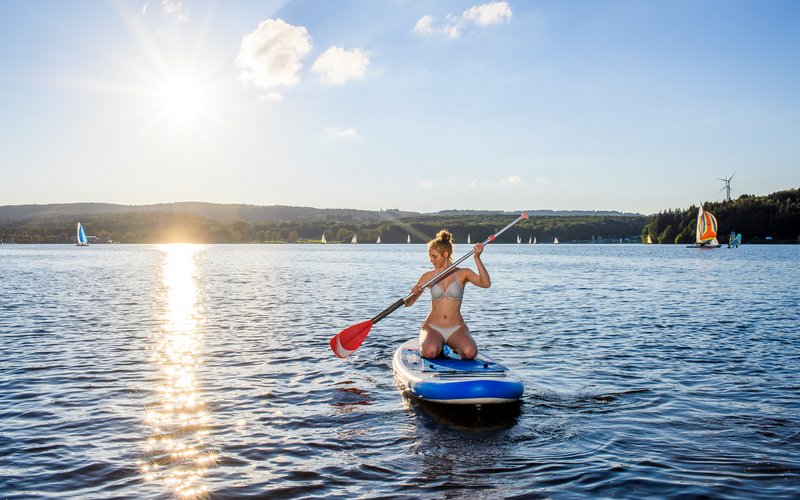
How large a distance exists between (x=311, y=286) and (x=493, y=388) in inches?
1323

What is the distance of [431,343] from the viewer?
11.9 metres

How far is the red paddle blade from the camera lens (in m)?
14.7

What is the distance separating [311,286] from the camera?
1686 inches

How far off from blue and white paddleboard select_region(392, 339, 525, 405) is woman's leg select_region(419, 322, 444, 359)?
22 centimetres

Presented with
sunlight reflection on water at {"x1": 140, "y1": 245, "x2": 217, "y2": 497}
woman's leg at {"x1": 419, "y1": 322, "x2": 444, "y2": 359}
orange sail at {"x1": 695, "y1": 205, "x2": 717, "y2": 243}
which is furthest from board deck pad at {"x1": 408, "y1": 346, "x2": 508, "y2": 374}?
orange sail at {"x1": 695, "y1": 205, "x2": 717, "y2": 243}

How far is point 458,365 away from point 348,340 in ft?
14.0

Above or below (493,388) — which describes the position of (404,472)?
below

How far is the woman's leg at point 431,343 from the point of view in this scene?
11.8 m

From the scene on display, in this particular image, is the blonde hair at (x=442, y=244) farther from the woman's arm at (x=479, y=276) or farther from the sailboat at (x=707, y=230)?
the sailboat at (x=707, y=230)

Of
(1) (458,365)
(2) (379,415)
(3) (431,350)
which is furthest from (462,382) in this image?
(3) (431,350)

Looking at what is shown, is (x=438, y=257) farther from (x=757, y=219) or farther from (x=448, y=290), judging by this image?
(x=757, y=219)

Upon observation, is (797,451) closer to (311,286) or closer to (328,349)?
(328,349)

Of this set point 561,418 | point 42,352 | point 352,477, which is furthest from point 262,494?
point 42,352

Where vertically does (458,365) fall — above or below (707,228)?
below
